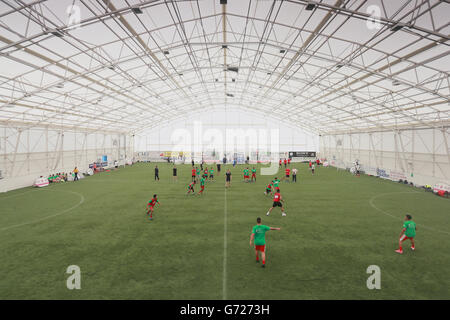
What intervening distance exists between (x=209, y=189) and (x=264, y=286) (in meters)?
13.0

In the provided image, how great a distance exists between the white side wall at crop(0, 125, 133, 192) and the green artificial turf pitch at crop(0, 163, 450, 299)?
9382 millimetres

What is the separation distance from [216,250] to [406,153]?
28138mm

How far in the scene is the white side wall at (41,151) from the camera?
1984cm

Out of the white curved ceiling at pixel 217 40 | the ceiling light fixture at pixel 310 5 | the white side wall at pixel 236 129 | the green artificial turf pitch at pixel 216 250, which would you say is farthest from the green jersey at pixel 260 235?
the white side wall at pixel 236 129

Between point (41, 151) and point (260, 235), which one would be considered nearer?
point (260, 235)

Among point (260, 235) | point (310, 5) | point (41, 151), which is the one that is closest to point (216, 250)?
point (260, 235)

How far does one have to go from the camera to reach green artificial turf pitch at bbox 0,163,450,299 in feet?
17.9

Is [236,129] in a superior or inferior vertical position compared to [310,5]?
superior

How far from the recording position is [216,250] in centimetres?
752

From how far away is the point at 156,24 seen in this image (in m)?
13.9

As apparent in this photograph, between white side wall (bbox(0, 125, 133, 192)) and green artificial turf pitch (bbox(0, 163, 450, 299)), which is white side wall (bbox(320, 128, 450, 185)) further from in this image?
white side wall (bbox(0, 125, 133, 192))

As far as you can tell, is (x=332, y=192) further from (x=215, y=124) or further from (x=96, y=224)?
(x=215, y=124)

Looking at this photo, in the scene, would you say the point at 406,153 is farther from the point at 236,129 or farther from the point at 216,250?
the point at 236,129

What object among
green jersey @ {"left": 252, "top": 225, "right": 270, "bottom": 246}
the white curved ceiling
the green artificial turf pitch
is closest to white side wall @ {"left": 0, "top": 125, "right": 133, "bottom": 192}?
the white curved ceiling
